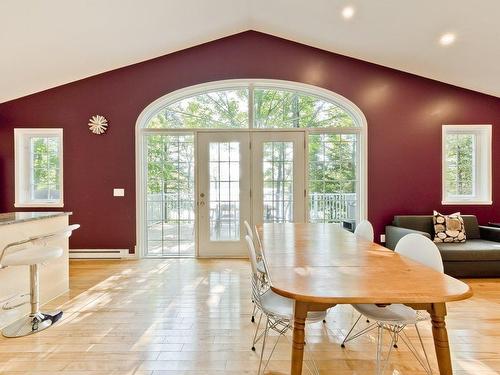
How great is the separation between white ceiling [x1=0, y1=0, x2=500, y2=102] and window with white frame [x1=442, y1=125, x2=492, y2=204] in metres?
0.75

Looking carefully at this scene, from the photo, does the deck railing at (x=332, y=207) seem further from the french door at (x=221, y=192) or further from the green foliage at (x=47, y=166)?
the green foliage at (x=47, y=166)

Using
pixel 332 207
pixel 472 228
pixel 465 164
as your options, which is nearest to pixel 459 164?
pixel 465 164

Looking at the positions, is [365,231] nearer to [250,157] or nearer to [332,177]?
[332,177]

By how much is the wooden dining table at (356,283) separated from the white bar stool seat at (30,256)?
1.85 metres

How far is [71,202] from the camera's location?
4.74m

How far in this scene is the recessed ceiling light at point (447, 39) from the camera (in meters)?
3.61

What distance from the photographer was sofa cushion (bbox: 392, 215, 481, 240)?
430cm

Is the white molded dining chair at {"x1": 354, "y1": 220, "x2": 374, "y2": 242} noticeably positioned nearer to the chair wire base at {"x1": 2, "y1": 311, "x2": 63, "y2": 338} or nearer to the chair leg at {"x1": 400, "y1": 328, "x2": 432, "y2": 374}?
the chair leg at {"x1": 400, "y1": 328, "x2": 432, "y2": 374}

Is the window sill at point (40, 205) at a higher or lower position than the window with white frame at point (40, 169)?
lower

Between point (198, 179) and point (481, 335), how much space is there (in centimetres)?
389

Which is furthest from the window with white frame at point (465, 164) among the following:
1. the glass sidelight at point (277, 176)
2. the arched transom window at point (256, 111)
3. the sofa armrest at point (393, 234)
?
the glass sidelight at point (277, 176)

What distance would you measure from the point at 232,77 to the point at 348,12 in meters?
1.91

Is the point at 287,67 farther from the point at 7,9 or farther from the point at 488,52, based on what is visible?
the point at 7,9

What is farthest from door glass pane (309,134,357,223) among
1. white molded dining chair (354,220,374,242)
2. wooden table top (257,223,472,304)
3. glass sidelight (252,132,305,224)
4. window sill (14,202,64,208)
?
window sill (14,202,64,208)
